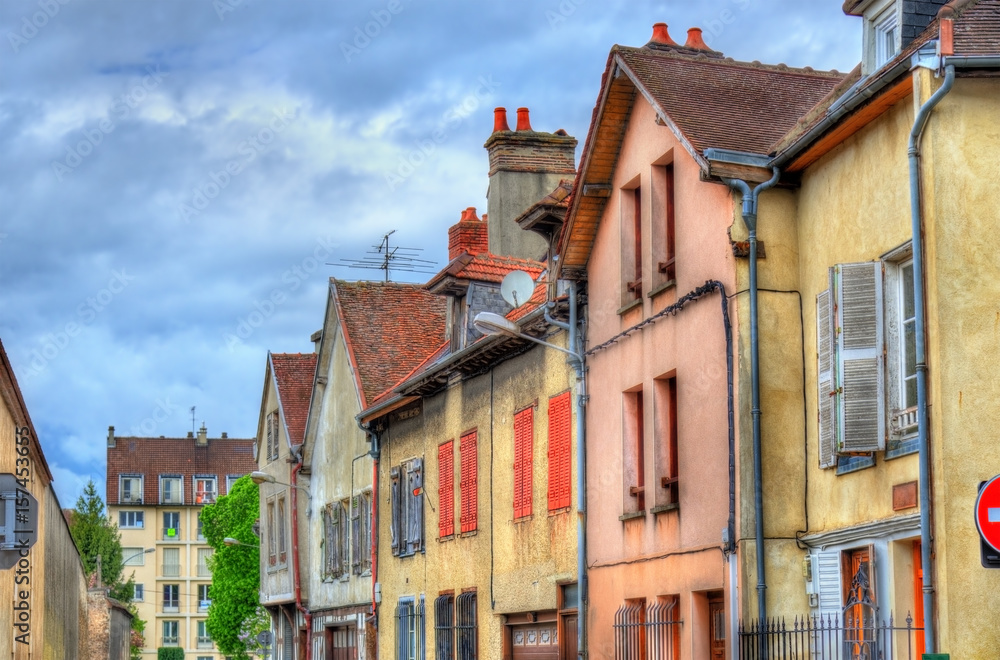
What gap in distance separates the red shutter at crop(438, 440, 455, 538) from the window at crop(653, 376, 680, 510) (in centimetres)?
868

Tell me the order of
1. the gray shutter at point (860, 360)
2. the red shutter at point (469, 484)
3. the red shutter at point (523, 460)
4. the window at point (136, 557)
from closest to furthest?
the gray shutter at point (860, 360) < the red shutter at point (523, 460) < the red shutter at point (469, 484) < the window at point (136, 557)

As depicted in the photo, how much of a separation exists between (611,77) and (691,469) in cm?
467

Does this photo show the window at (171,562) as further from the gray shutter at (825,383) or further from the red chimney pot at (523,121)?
the gray shutter at (825,383)

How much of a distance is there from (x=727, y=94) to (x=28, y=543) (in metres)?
8.68

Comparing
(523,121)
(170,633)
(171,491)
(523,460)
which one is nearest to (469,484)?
(523,460)

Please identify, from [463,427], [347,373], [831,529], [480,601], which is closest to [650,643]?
[831,529]

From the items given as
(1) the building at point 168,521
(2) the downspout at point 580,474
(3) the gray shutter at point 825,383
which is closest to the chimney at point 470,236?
(2) the downspout at point 580,474

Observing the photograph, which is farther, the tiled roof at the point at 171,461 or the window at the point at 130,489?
the tiled roof at the point at 171,461

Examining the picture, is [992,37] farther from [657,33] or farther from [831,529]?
[657,33]

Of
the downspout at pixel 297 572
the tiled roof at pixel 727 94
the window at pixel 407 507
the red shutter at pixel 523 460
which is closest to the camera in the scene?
the tiled roof at pixel 727 94

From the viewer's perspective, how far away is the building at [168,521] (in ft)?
357

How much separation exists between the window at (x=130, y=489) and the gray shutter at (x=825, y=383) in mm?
101026

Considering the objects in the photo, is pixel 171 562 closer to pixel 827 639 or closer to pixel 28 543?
pixel 28 543

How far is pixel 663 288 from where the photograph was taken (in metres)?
17.8
